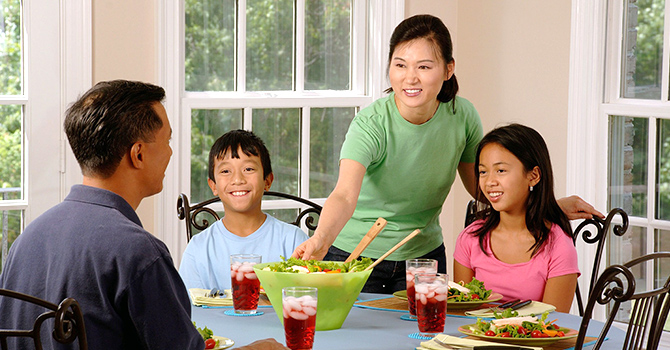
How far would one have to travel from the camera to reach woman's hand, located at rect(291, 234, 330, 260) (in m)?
1.93

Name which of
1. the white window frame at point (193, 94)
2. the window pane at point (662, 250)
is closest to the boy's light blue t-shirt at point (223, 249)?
the white window frame at point (193, 94)

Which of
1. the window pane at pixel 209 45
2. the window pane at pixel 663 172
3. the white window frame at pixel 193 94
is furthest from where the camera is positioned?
the window pane at pixel 209 45

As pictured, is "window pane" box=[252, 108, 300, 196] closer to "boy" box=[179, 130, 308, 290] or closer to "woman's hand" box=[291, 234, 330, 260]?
"boy" box=[179, 130, 308, 290]

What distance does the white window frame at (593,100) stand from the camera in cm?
305

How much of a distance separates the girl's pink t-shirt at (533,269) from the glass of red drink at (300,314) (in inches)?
32.3

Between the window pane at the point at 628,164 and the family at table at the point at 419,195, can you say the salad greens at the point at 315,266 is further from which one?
the window pane at the point at 628,164

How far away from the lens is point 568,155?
3176mm

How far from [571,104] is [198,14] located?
162 cm

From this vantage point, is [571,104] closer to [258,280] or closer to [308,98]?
[308,98]

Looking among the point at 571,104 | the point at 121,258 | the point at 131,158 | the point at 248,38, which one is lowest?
the point at 121,258

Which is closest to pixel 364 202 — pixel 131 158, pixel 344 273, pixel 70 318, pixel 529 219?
pixel 529 219

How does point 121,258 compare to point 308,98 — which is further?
point 308,98

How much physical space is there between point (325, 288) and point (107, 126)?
2.06 feet

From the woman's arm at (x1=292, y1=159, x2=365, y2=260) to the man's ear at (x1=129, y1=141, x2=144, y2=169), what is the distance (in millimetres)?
659
